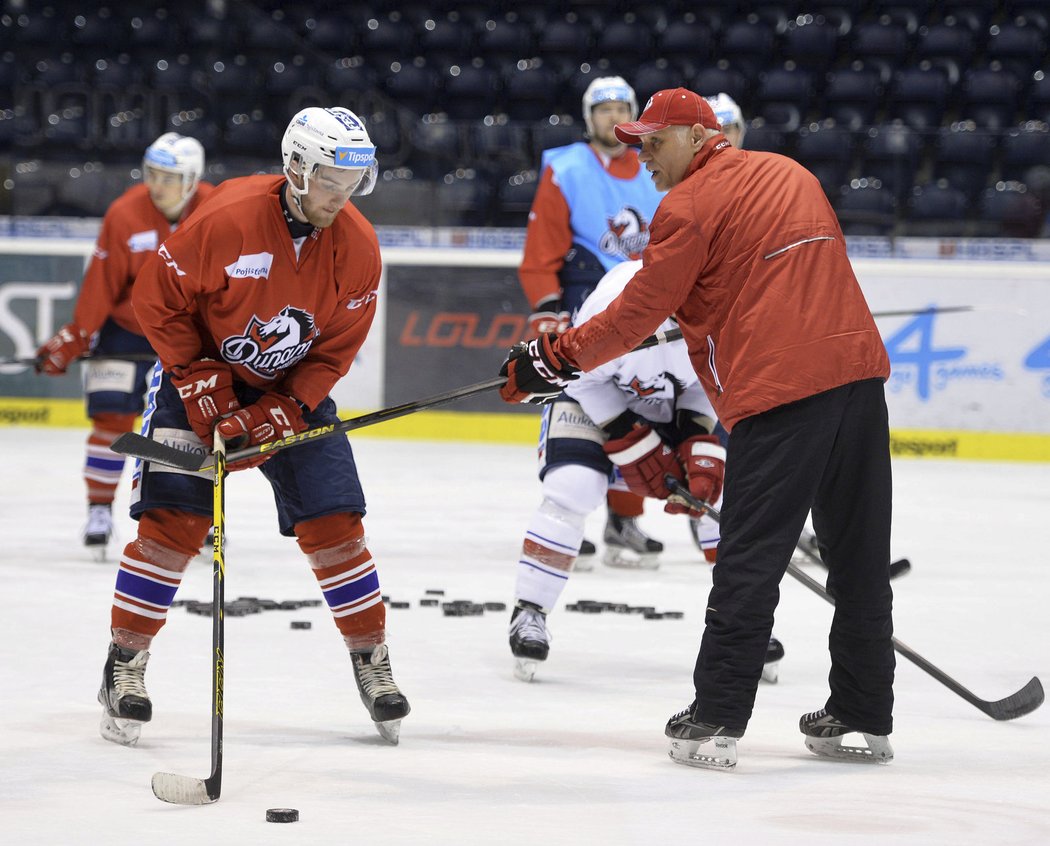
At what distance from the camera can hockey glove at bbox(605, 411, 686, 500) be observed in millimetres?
3844

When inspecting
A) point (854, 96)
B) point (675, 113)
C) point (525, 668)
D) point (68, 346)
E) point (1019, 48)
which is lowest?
point (525, 668)

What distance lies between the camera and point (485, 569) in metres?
5.20

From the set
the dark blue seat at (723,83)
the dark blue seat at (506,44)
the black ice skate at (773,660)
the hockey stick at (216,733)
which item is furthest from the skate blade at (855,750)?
the dark blue seat at (506,44)

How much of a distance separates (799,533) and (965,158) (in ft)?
21.4

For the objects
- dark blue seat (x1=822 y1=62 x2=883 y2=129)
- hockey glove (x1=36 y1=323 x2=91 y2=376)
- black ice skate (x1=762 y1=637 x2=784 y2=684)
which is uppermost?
dark blue seat (x1=822 y1=62 x2=883 y2=129)

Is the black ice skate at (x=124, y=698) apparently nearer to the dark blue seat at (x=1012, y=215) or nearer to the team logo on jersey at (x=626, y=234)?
the team logo on jersey at (x=626, y=234)

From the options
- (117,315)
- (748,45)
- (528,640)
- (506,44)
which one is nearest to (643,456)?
(528,640)

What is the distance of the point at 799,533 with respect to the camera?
9.48 feet

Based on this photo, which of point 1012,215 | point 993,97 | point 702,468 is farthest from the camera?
point 993,97

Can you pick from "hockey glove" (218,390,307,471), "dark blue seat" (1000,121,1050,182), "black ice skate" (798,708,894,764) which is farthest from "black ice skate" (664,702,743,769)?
"dark blue seat" (1000,121,1050,182)

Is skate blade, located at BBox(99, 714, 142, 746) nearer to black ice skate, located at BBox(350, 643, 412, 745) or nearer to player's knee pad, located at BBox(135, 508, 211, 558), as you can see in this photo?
player's knee pad, located at BBox(135, 508, 211, 558)

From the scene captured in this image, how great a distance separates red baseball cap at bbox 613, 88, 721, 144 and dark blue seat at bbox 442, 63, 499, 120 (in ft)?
25.5

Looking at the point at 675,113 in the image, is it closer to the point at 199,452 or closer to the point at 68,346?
the point at 199,452

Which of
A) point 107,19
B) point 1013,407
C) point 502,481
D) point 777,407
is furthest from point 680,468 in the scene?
point 107,19
